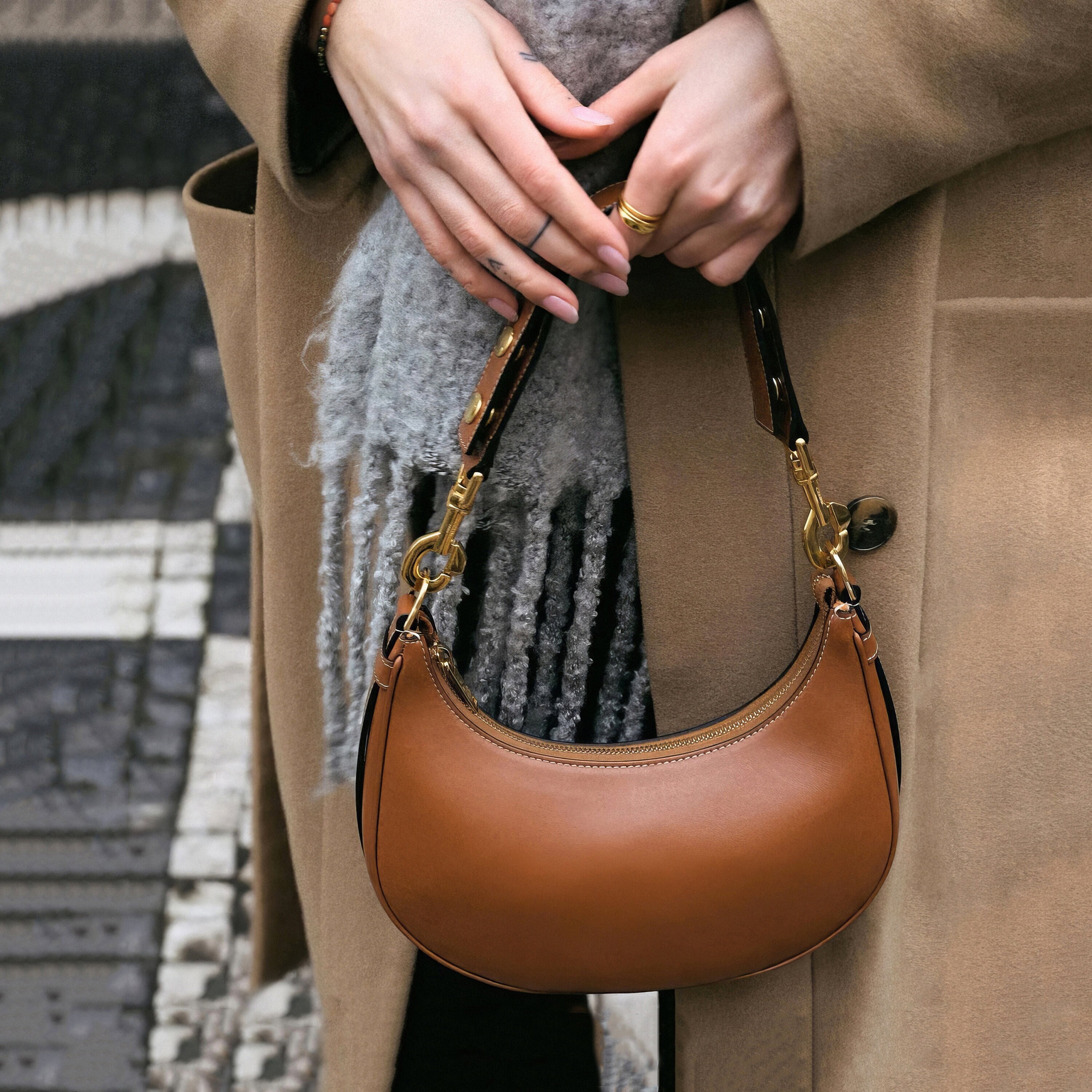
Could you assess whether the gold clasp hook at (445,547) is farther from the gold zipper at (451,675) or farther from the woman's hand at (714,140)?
the woman's hand at (714,140)

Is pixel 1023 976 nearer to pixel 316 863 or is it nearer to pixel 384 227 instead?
pixel 316 863

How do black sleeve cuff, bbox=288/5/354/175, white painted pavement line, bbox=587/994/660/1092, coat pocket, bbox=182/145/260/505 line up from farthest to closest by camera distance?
white painted pavement line, bbox=587/994/660/1092 → coat pocket, bbox=182/145/260/505 → black sleeve cuff, bbox=288/5/354/175

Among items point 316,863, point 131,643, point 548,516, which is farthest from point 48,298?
point 548,516

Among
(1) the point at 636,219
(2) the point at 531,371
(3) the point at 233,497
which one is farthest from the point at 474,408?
(3) the point at 233,497

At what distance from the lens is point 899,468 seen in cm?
58

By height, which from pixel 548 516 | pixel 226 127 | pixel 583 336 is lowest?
pixel 226 127

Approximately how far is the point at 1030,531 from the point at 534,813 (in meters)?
0.40

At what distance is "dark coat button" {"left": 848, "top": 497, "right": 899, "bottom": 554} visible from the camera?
59cm

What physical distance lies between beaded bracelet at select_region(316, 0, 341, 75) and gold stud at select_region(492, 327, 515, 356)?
0.22 metres

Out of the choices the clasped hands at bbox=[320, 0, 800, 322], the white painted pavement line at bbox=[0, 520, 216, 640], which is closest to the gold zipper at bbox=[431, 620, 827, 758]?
the clasped hands at bbox=[320, 0, 800, 322]

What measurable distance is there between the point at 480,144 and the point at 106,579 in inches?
69.0

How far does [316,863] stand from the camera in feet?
2.66

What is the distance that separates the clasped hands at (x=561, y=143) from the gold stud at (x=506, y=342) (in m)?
0.03

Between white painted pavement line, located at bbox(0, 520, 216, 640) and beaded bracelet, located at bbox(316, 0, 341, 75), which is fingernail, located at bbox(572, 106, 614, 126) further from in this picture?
white painted pavement line, located at bbox(0, 520, 216, 640)
